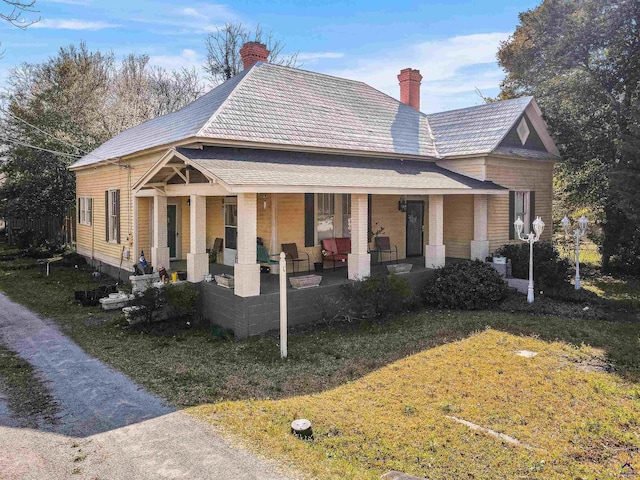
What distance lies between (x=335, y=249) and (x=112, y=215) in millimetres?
8324

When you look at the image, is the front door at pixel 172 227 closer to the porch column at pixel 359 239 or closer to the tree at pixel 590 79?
the porch column at pixel 359 239

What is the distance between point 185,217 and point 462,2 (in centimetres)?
1126

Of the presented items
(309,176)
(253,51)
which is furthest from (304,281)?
(253,51)

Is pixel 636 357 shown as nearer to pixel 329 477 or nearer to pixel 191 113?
pixel 329 477

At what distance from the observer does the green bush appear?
1352cm

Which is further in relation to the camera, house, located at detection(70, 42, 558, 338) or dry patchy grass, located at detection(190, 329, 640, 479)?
house, located at detection(70, 42, 558, 338)

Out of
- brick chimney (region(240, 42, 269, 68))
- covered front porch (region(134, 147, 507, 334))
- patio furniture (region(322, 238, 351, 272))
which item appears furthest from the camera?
brick chimney (region(240, 42, 269, 68))

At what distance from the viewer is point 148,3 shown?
9742 mm

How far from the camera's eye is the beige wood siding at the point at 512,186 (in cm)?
1514

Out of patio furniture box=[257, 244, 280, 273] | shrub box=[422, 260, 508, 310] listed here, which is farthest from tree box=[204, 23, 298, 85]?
shrub box=[422, 260, 508, 310]

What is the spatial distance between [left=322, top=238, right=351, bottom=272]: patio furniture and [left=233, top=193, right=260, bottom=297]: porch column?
4.11m

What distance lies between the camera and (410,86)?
66.3 ft

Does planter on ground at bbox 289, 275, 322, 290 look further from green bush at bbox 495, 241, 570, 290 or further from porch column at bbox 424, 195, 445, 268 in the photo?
green bush at bbox 495, 241, 570, 290

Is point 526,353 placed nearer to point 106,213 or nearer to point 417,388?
point 417,388
